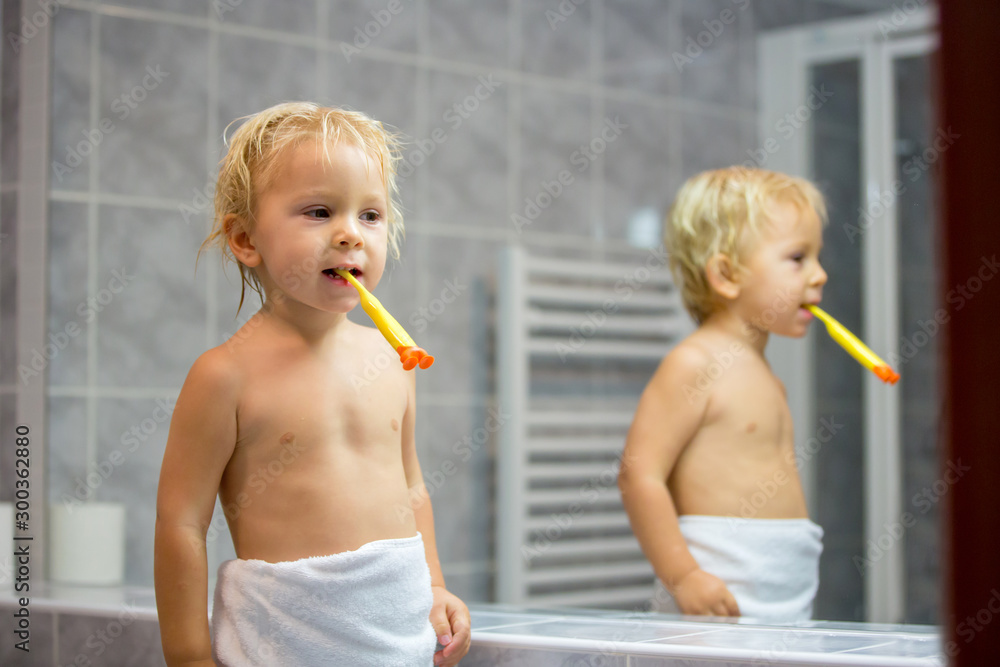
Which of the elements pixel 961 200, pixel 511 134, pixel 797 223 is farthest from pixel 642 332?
pixel 961 200

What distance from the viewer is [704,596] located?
1.07m

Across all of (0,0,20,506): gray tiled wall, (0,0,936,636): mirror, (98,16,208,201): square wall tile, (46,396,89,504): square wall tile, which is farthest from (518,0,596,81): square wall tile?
(46,396,89,504): square wall tile

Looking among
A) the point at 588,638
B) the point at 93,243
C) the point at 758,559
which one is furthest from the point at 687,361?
the point at 93,243

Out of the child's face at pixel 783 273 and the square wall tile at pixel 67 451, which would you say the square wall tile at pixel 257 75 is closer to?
the square wall tile at pixel 67 451

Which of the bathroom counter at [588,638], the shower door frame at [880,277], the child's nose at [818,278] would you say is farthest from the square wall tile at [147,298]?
the shower door frame at [880,277]

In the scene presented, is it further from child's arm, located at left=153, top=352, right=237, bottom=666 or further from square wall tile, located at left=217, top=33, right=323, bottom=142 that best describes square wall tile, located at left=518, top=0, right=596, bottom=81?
child's arm, located at left=153, top=352, right=237, bottom=666

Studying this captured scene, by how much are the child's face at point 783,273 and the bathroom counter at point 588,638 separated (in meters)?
0.36

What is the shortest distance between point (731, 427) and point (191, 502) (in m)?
0.62

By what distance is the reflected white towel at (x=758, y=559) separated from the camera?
1.10 metres

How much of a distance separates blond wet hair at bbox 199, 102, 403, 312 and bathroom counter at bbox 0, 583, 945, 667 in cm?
37

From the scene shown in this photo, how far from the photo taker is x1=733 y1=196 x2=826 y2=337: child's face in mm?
1182

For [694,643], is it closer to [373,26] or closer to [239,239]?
[239,239]

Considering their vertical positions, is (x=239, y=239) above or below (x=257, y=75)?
below

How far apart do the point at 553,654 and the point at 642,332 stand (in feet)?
4.03
